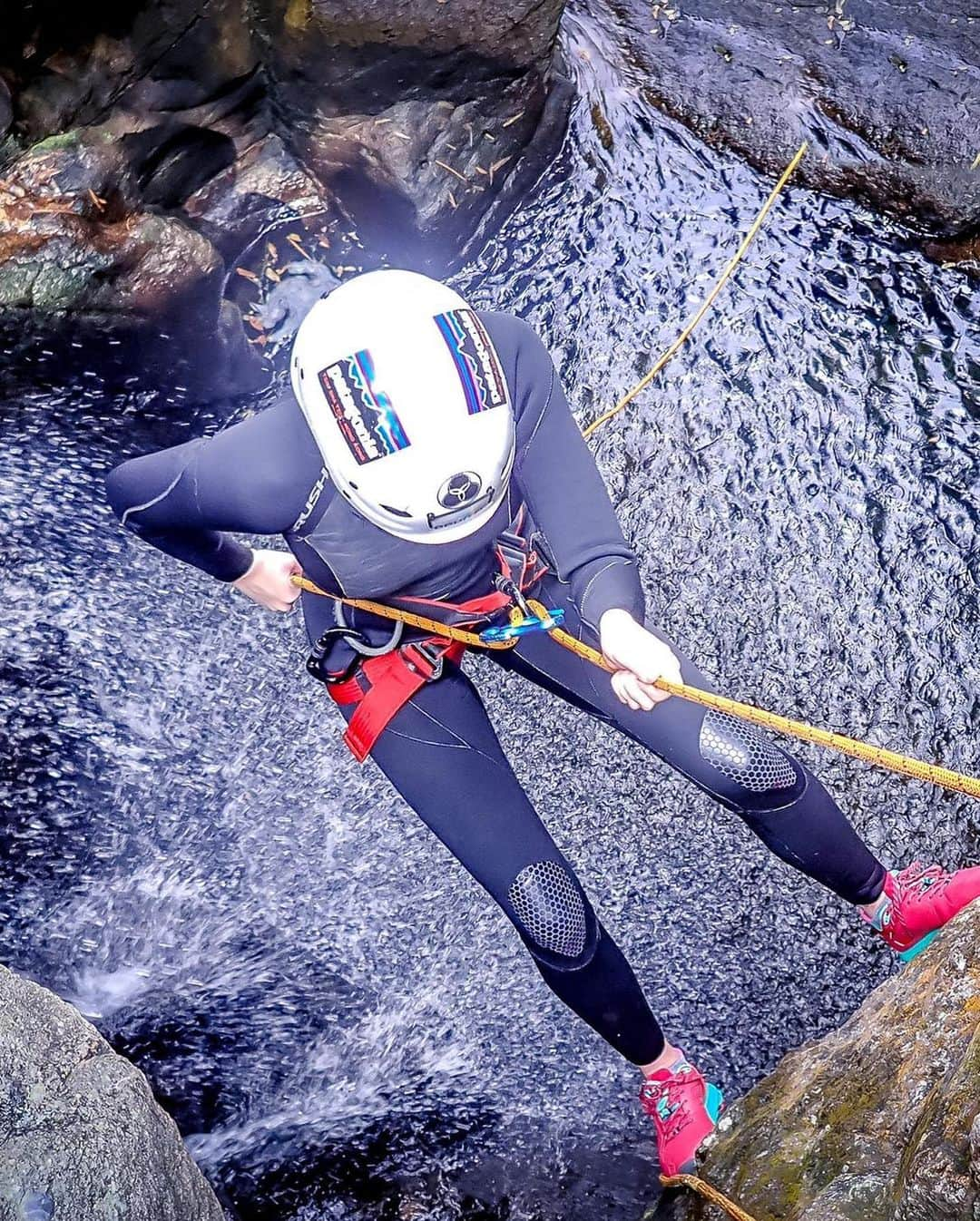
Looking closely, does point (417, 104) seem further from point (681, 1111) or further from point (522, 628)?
point (681, 1111)

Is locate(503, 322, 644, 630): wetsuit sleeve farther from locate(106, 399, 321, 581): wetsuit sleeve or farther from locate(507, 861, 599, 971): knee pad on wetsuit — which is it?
locate(507, 861, 599, 971): knee pad on wetsuit

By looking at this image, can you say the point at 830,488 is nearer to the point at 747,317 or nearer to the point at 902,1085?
the point at 747,317

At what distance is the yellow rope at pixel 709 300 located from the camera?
4828mm

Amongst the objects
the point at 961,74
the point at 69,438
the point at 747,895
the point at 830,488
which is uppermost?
the point at 961,74

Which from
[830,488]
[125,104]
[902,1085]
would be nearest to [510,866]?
[902,1085]

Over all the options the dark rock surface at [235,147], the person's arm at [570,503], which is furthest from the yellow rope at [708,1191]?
the dark rock surface at [235,147]

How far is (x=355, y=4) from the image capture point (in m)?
5.09

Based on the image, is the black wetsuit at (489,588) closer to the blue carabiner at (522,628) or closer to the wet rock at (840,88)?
the blue carabiner at (522,628)

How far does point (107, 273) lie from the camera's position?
5105 mm

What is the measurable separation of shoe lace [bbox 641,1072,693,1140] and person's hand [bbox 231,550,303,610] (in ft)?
6.00

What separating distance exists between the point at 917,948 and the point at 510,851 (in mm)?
1271

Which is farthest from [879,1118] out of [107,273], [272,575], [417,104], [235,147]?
[235,147]

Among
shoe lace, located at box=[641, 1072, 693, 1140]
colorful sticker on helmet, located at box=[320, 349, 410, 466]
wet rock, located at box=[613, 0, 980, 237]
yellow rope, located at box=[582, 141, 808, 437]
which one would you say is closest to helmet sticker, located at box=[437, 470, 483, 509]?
colorful sticker on helmet, located at box=[320, 349, 410, 466]

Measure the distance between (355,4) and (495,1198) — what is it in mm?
4955
